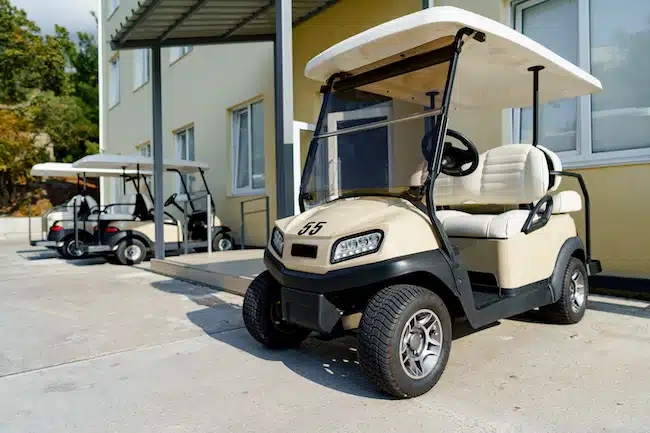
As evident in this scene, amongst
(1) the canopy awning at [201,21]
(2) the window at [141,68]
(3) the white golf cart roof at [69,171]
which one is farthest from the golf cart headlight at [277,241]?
(2) the window at [141,68]

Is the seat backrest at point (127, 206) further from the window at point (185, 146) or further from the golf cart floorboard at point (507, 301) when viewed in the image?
the golf cart floorboard at point (507, 301)

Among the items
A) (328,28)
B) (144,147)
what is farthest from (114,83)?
(328,28)

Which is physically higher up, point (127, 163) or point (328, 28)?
point (328, 28)

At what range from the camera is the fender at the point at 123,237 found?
823 cm

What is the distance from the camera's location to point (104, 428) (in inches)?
88.0

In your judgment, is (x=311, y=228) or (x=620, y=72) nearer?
(x=311, y=228)

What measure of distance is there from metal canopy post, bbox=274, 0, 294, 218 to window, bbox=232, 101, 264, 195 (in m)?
4.87

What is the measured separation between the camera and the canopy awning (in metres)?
6.19

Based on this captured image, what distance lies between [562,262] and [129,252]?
6860mm

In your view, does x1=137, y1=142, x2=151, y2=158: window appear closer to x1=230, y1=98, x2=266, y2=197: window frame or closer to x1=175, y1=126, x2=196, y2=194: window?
x1=175, y1=126, x2=196, y2=194: window

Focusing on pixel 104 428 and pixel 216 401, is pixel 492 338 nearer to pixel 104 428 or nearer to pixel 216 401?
pixel 216 401

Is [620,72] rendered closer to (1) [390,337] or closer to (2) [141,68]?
(1) [390,337]

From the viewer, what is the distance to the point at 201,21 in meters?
6.85

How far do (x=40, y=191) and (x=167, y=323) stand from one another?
1949 centimetres
